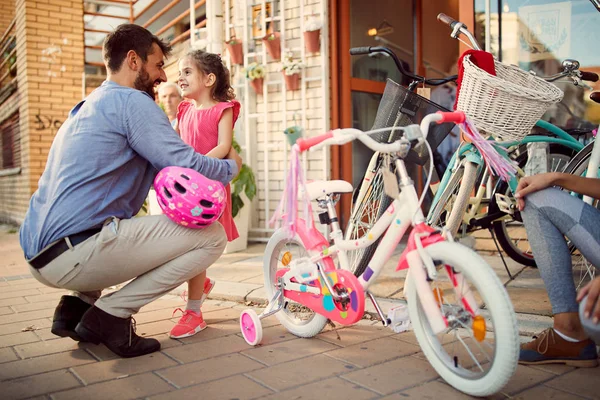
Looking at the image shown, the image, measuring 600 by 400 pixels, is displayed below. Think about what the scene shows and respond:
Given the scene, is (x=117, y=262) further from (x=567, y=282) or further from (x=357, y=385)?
(x=567, y=282)

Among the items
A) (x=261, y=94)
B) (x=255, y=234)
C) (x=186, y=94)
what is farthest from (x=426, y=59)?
(x=186, y=94)

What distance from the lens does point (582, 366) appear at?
2.03 m

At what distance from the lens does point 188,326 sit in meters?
2.66

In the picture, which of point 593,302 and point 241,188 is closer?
point 593,302

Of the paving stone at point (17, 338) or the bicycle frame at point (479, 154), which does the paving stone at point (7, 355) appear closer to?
the paving stone at point (17, 338)

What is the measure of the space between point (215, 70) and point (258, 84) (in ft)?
8.47

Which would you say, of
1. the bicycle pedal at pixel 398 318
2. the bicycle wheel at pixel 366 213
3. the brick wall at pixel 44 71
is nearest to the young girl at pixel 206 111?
the bicycle wheel at pixel 366 213

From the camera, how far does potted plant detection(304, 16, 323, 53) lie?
5137 mm

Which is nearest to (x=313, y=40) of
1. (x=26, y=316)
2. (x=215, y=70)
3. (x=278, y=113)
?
(x=278, y=113)

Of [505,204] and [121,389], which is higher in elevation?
[505,204]

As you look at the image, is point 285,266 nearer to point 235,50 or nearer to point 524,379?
point 524,379

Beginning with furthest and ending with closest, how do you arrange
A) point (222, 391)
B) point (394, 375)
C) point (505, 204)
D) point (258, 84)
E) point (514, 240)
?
1. point (258, 84)
2. point (514, 240)
3. point (505, 204)
4. point (394, 375)
5. point (222, 391)

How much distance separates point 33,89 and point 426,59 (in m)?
6.48

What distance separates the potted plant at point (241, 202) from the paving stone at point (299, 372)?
2970 millimetres
